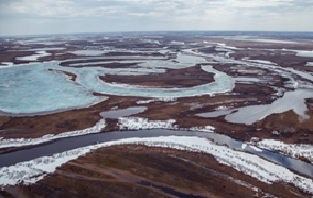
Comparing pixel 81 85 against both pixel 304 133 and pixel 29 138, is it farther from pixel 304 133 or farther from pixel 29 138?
pixel 304 133

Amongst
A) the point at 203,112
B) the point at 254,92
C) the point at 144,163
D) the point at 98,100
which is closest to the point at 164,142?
the point at 144,163

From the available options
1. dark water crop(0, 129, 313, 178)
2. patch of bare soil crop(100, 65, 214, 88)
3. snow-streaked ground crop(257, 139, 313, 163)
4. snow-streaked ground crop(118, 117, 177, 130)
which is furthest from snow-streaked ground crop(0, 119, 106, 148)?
patch of bare soil crop(100, 65, 214, 88)

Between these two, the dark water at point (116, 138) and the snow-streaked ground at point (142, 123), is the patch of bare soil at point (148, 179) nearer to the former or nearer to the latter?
the dark water at point (116, 138)

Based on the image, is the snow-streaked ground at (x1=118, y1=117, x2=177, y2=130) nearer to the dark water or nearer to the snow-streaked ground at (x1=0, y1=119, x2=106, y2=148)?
the dark water

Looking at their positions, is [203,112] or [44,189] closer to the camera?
[44,189]

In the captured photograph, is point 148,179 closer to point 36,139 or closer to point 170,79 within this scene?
point 36,139

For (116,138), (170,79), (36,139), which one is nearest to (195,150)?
(116,138)
